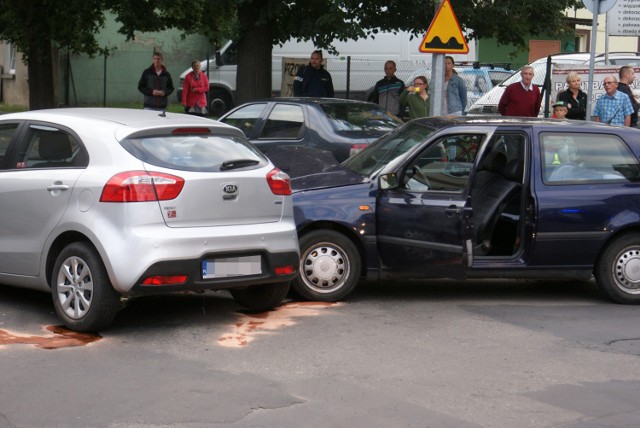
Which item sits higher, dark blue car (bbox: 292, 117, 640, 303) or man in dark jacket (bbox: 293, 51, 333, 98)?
man in dark jacket (bbox: 293, 51, 333, 98)

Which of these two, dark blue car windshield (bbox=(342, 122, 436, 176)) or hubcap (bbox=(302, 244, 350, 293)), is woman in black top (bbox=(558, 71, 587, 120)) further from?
hubcap (bbox=(302, 244, 350, 293))

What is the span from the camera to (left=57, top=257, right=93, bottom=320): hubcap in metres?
7.71

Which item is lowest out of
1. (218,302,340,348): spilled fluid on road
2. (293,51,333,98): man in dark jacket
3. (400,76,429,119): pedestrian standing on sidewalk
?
(218,302,340,348): spilled fluid on road

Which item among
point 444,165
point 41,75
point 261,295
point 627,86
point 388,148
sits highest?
point 41,75

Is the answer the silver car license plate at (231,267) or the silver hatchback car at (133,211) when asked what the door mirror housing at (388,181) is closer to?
the silver hatchback car at (133,211)

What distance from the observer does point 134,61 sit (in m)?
34.1

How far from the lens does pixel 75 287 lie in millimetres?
7793

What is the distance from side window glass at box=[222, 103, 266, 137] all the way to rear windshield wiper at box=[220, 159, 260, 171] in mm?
6325

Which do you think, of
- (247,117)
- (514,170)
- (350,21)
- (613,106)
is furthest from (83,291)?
(350,21)

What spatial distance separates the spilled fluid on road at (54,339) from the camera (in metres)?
7.50

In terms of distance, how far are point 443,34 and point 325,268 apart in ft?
15.3

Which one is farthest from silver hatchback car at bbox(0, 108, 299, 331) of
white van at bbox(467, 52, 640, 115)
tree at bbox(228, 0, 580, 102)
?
white van at bbox(467, 52, 640, 115)

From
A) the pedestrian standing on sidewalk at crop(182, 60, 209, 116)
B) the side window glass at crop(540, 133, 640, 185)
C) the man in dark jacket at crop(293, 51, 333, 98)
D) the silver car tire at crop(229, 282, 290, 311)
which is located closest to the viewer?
the silver car tire at crop(229, 282, 290, 311)

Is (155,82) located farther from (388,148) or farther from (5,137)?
(5,137)
